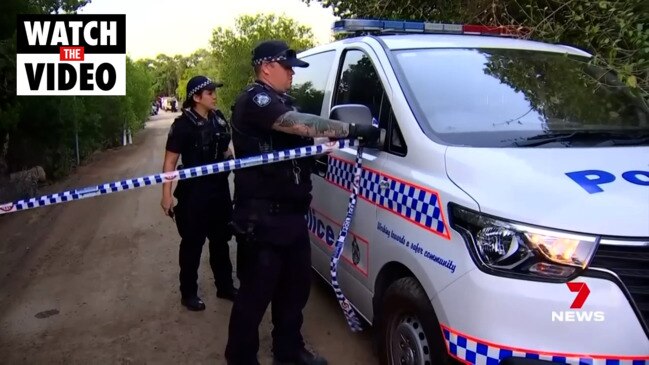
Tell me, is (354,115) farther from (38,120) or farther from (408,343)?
(38,120)

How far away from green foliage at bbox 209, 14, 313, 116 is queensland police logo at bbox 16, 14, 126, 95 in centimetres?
1358

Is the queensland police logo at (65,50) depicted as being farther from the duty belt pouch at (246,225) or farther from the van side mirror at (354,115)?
the van side mirror at (354,115)

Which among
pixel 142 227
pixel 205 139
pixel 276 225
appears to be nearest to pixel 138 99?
pixel 142 227

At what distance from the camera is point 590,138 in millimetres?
2717

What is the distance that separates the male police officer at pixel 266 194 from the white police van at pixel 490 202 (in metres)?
0.36

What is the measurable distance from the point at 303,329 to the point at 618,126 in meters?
2.39

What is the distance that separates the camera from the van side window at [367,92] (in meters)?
2.95

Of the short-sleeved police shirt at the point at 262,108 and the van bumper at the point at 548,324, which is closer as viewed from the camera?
the van bumper at the point at 548,324

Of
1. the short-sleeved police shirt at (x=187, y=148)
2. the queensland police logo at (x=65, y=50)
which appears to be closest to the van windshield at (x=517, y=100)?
the short-sleeved police shirt at (x=187, y=148)

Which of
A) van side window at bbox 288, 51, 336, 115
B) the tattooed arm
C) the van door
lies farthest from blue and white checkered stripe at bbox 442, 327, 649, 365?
van side window at bbox 288, 51, 336, 115

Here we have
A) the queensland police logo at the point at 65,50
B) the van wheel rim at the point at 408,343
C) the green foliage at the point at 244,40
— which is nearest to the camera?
the van wheel rim at the point at 408,343

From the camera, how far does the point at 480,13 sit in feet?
19.7

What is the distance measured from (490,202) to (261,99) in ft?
4.39

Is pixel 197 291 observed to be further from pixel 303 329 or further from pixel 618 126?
pixel 618 126
